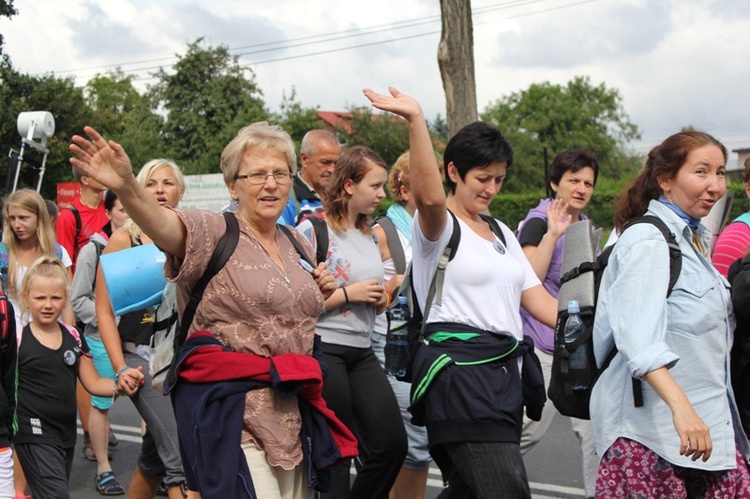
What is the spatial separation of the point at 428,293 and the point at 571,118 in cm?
7314

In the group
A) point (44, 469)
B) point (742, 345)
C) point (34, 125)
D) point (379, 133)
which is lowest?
point (44, 469)

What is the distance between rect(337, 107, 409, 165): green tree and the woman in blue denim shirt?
147 ft

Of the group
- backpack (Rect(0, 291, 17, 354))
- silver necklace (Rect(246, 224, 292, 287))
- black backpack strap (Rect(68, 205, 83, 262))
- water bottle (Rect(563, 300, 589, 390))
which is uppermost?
black backpack strap (Rect(68, 205, 83, 262))

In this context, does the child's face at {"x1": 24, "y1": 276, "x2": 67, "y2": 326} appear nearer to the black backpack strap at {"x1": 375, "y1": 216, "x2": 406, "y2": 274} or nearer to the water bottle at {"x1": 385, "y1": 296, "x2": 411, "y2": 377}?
the black backpack strap at {"x1": 375, "y1": 216, "x2": 406, "y2": 274}

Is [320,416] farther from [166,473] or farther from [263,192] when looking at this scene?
[166,473]

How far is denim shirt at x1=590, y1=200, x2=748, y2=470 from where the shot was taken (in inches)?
120

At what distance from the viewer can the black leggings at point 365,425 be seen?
432cm

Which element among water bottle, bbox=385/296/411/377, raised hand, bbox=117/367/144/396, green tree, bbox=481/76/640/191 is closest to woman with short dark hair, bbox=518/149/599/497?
water bottle, bbox=385/296/411/377

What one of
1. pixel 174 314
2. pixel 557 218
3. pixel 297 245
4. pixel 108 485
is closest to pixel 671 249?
pixel 297 245

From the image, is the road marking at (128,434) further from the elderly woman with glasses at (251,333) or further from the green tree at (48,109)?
the green tree at (48,109)

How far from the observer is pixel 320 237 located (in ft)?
14.9

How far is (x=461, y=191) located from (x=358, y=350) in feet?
3.43

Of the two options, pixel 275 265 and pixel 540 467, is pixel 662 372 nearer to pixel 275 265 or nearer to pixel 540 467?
pixel 275 265

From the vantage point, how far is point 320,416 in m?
3.33
